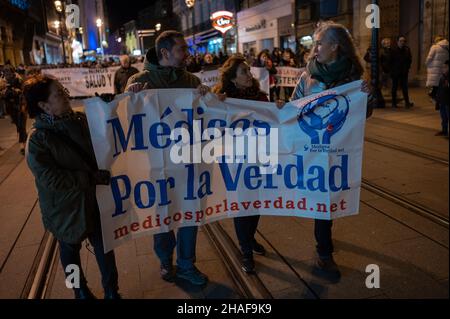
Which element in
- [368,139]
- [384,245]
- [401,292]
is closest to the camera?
[401,292]

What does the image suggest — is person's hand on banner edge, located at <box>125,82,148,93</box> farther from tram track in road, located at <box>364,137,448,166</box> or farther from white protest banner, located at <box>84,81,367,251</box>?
tram track in road, located at <box>364,137,448,166</box>

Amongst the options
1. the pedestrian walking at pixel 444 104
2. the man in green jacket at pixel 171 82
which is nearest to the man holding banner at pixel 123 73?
the pedestrian walking at pixel 444 104

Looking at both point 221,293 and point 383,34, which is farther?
point 383,34

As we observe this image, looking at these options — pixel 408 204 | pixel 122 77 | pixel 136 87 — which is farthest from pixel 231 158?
pixel 122 77

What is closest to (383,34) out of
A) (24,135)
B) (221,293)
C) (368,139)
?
(368,139)

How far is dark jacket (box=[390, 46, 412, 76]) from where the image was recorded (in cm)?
1276

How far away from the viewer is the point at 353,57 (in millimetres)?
3670

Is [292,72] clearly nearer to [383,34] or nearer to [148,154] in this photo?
[383,34]

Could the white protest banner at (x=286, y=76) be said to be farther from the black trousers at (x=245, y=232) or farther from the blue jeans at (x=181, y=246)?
the blue jeans at (x=181, y=246)

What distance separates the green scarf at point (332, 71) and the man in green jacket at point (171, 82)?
0.93 m

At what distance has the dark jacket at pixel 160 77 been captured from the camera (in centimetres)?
361

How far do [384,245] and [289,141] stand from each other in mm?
1520

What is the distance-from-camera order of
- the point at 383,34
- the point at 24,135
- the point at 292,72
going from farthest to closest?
the point at 383,34
the point at 292,72
the point at 24,135

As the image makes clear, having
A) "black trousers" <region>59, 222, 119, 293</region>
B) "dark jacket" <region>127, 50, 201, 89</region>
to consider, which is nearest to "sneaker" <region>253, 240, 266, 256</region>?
"black trousers" <region>59, 222, 119, 293</region>
